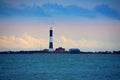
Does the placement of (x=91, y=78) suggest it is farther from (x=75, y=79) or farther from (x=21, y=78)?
(x=21, y=78)

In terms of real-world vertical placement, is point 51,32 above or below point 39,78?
above

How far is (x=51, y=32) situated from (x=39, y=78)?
10807cm

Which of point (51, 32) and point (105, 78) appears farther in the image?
point (51, 32)

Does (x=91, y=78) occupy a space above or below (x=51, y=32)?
below

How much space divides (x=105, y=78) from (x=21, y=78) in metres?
10.1

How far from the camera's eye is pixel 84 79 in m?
50.9

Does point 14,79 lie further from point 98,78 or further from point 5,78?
point 98,78

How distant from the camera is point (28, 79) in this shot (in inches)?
1957

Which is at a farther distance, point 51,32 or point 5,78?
point 51,32

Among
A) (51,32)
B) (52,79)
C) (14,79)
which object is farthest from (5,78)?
(51,32)

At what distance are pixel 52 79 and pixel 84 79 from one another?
150 inches

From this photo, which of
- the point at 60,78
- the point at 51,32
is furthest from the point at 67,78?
the point at 51,32

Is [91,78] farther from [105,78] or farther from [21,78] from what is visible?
[21,78]

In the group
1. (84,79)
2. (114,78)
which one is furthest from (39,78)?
(114,78)
